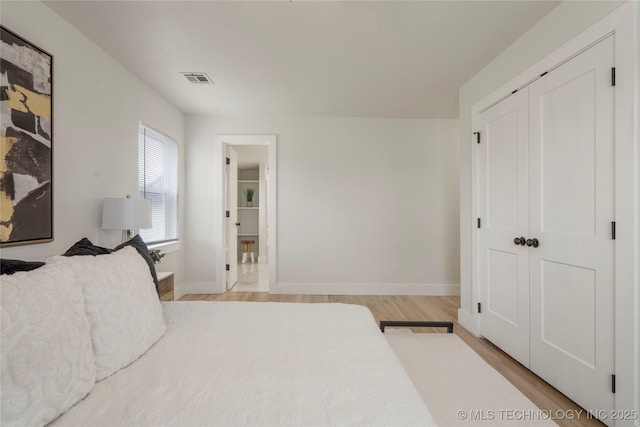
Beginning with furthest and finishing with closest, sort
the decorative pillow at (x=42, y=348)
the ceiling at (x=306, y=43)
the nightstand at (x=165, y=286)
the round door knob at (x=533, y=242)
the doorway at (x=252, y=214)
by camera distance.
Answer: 1. the doorway at (x=252, y=214)
2. the nightstand at (x=165, y=286)
3. the round door knob at (x=533, y=242)
4. the ceiling at (x=306, y=43)
5. the decorative pillow at (x=42, y=348)

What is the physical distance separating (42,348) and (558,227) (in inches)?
103

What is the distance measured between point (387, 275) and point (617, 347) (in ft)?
8.66

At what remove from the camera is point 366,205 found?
4.07 metres

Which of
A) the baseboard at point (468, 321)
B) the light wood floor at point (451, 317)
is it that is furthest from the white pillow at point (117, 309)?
the baseboard at point (468, 321)

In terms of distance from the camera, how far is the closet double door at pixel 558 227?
1591mm

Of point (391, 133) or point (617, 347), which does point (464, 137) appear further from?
point (617, 347)

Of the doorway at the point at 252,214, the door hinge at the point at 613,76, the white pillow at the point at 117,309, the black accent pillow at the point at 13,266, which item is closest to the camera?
the white pillow at the point at 117,309

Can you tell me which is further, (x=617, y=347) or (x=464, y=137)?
(x=464, y=137)

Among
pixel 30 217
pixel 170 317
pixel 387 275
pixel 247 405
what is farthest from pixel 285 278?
pixel 247 405

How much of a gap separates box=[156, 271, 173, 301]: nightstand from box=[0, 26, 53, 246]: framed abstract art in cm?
104

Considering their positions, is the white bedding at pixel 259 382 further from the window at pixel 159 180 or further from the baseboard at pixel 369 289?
the baseboard at pixel 369 289

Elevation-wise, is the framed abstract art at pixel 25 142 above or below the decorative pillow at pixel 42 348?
above

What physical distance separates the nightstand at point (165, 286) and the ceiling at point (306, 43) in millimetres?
1995

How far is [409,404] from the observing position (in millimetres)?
850
